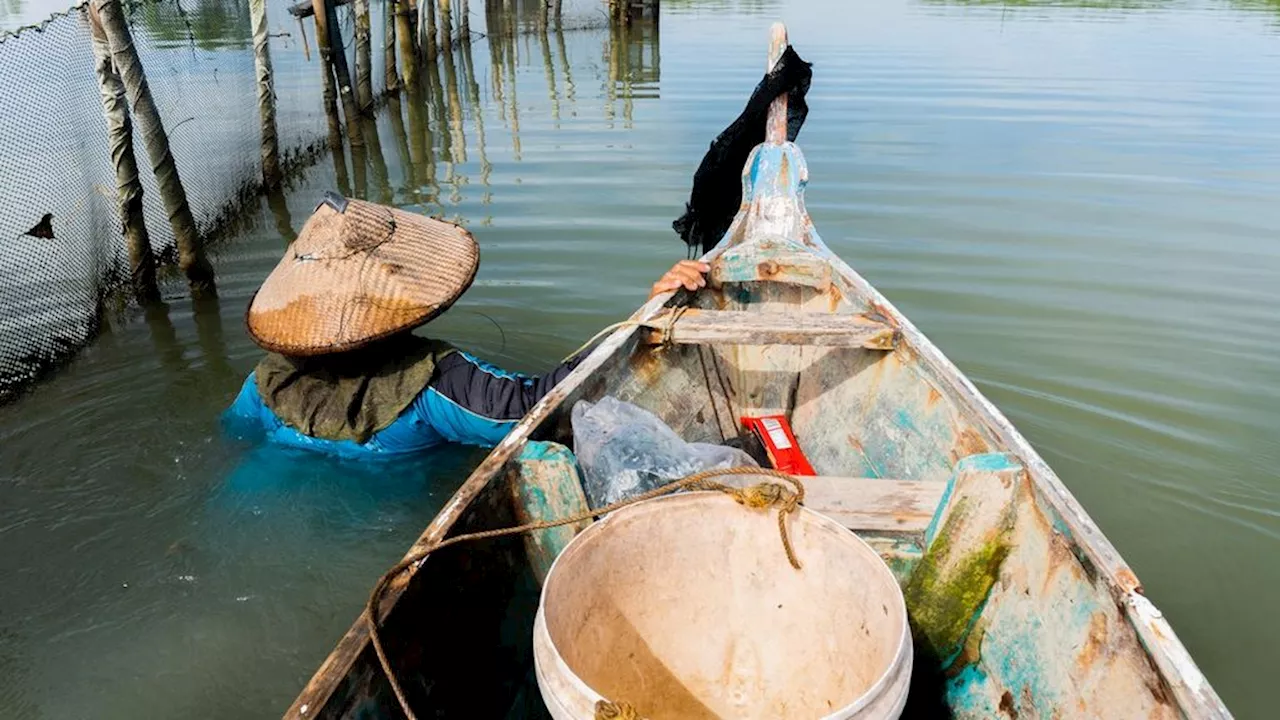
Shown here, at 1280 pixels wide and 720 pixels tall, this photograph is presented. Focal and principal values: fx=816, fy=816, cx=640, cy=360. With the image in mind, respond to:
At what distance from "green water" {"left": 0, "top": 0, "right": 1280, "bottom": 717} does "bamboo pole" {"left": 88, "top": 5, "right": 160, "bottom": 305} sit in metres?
0.35

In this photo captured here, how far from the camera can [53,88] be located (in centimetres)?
539

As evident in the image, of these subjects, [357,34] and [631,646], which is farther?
[357,34]

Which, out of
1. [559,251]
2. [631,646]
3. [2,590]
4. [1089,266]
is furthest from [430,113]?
[631,646]

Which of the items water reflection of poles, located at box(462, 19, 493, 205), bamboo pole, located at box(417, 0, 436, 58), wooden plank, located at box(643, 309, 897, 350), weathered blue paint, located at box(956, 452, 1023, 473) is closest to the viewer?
weathered blue paint, located at box(956, 452, 1023, 473)

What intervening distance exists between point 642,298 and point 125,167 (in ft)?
12.2

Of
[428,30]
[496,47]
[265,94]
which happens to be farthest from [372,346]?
[496,47]

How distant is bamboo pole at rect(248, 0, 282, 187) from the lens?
8.05 metres

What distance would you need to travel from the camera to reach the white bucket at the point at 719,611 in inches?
75.5

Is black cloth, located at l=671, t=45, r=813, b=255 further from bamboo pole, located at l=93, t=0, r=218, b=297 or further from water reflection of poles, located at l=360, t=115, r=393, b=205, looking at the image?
water reflection of poles, located at l=360, t=115, r=393, b=205

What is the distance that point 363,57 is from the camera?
11.4 metres

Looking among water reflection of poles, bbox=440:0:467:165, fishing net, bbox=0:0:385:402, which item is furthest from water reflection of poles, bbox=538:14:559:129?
fishing net, bbox=0:0:385:402

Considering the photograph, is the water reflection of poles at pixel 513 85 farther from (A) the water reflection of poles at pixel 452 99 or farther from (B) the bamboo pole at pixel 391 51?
(B) the bamboo pole at pixel 391 51

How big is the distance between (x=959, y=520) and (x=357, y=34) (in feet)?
37.0

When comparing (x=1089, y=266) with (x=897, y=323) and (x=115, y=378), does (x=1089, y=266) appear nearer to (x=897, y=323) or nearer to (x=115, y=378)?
(x=897, y=323)
